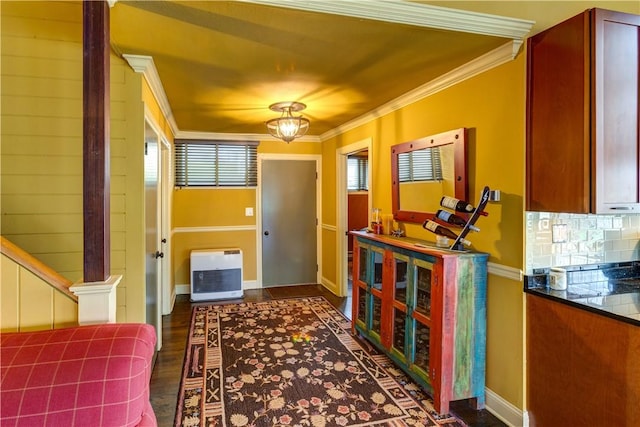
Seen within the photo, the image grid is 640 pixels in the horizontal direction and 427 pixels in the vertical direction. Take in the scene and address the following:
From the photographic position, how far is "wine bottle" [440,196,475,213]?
7.95 feet

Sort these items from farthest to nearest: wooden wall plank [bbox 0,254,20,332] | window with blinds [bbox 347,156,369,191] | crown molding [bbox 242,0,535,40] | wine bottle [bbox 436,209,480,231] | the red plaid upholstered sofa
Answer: window with blinds [bbox 347,156,369,191], wine bottle [bbox 436,209,480,231], crown molding [bbox 242,0,535,40], wooden wall plank [bbox 0,254,20,332], the red plaid upholstered sofa

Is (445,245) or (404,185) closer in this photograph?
(445,245)

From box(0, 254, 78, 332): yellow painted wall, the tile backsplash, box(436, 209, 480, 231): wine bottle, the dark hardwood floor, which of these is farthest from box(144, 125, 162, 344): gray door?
the tile backsplash

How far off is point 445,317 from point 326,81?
1899 millimetres

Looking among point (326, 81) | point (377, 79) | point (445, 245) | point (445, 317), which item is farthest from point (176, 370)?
point (377, 79)

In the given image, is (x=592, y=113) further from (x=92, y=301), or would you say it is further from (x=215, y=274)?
(x=215, y=274)

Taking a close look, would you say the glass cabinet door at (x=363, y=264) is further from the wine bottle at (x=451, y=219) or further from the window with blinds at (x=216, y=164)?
the window with blinds at (x=216, y=164)

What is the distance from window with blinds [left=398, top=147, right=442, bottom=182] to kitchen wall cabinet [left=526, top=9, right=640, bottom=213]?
36.8 inches

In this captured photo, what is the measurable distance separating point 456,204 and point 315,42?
138 cm

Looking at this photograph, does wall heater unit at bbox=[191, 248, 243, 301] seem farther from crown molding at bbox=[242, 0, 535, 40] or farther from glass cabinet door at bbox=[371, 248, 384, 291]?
crown molding at bbox=[242, 0, 535, 40]

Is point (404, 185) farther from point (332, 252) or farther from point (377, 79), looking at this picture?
point (332, 252)

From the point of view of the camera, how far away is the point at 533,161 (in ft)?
6.79

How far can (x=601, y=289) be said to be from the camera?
2104 mm

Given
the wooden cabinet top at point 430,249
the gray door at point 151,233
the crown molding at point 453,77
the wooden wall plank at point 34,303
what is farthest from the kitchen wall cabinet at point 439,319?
the wooden wall plank at point 34,303
